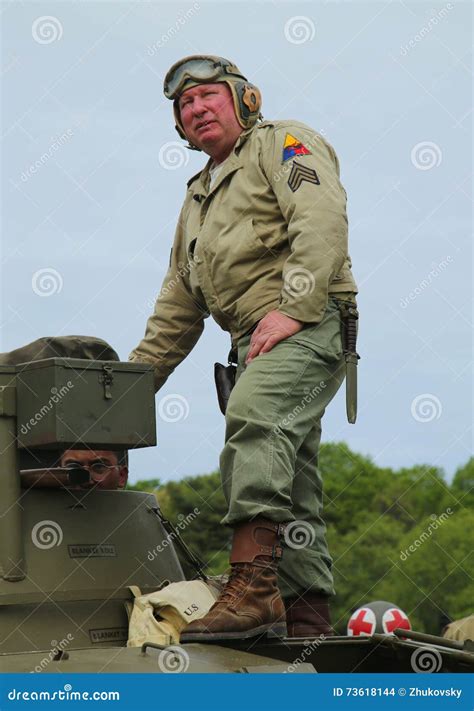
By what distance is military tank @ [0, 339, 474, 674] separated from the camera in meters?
6.18

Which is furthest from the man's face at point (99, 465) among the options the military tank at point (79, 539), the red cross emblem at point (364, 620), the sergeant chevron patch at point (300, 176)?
the red cross emblem at point (364, 620)

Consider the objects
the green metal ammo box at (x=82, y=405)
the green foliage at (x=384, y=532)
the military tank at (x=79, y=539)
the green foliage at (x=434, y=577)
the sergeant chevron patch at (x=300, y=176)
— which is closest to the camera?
the military tank at (x=79, y=539)

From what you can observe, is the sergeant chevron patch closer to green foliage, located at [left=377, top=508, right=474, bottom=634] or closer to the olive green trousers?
the olive green trousers

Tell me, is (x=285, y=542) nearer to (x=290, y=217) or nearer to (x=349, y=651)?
(x=349, y=651)

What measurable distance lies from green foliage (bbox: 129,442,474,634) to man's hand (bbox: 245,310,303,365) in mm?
24193

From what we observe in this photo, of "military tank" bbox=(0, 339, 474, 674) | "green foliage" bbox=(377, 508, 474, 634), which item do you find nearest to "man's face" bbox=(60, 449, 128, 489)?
"military tank" bbox=(0, 339, 474, 674)

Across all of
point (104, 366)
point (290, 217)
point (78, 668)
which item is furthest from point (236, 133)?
point (78, 668)

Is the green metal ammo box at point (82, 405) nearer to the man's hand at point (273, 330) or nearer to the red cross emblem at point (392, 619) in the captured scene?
the man's hand at point (273, 330)

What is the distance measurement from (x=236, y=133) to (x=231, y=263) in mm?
741

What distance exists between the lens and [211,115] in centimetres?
688

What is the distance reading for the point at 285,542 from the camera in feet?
21.9

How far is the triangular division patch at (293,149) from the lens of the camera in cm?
660

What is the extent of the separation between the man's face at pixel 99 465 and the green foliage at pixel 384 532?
23.4 meters

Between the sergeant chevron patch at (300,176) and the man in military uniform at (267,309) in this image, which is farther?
the sergeant chevron patch at (300,176)
